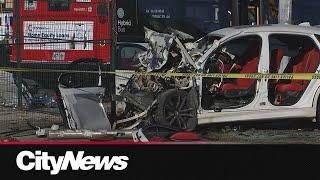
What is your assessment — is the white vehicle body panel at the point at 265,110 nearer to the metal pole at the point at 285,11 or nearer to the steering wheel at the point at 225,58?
the steering wheel at the point at 225,58

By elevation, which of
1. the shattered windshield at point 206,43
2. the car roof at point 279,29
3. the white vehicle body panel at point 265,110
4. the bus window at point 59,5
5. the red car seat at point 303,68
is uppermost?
the bus window at point 59,5

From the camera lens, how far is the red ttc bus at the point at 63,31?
36.5 ft

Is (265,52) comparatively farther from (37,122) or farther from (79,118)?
(37,122)

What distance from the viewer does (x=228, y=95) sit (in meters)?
8.52

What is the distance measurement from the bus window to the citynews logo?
28.0 ft

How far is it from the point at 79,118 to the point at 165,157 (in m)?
3.50

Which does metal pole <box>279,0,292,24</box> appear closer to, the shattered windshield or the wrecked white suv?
the wrecked white suv

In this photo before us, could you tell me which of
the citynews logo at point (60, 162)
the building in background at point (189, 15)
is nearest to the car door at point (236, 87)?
the building in background at point (189, 15)

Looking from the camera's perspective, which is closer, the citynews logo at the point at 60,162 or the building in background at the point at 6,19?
the citynews logo at the point at 60,162

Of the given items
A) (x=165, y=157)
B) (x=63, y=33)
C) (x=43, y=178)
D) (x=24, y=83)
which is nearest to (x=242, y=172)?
(x=165, y=157)

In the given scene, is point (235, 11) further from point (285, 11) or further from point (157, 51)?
point (157, 51)

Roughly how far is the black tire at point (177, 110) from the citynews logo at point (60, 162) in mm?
4188

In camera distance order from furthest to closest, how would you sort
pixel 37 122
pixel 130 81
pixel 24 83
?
pixel 24 83 → pixel 37 122 → pixel 130 81

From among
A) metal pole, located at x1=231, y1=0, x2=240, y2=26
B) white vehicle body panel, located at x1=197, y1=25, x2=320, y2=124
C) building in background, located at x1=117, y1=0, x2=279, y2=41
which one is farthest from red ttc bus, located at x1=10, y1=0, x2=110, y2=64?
white vehicle body panel, located at x1=197, y1=25, x2=320, y2=124
